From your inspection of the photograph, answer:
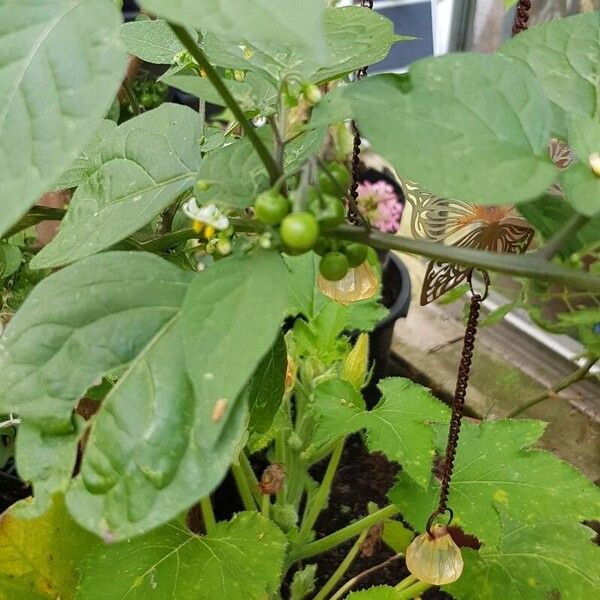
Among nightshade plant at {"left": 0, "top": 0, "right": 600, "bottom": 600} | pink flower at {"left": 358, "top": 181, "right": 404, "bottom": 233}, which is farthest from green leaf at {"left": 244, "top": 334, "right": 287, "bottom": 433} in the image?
pink flower at {"left": 358, "top": 181, "right": 404, "bottom": 233}

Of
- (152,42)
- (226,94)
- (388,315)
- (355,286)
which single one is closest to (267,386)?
(355,286)

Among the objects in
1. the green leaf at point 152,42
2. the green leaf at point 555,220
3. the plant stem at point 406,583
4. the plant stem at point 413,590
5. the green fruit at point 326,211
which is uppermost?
the green fruit at point 326,211

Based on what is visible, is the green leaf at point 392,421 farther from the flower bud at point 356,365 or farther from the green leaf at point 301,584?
the green leaf at point 301,584

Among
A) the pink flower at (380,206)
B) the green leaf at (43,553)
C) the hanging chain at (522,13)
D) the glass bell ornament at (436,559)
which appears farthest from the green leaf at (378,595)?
the pink flower at (380,206)

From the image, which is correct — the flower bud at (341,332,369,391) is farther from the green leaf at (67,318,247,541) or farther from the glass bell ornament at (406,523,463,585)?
the green leaf at (67,318,247,541)

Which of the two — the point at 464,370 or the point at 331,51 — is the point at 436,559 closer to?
the point at 464,370

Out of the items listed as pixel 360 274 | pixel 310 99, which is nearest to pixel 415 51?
pixel 360 274
